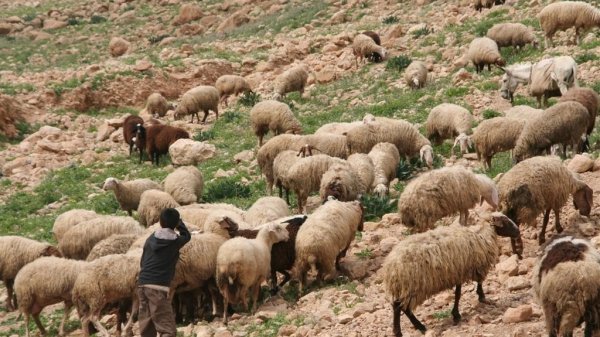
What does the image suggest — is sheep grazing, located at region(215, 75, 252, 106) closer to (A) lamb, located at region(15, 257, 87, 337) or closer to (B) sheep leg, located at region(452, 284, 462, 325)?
(A) lamb, located at region(15, 257, 87, 337)

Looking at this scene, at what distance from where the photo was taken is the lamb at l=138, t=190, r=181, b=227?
13.1 m

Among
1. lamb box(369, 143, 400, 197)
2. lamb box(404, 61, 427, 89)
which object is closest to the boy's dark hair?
lamb box(369, 143, 400, 197)

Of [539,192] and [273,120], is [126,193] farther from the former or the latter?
[539,192]

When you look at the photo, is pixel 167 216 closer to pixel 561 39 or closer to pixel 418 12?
pixel 561 39

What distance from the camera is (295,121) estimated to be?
17047mm

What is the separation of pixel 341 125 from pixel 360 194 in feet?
12.3

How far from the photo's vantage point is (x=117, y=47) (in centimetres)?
3456

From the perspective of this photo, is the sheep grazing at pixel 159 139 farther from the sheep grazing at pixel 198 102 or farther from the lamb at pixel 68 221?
the lamb at pixel 68 221

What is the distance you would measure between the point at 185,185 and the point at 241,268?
5.89 m

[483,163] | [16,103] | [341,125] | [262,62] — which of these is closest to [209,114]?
[262,62]

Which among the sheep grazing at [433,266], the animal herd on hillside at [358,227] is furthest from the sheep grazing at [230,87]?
the sheep grazing at [433,266]

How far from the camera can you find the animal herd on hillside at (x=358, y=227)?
23.9 ft

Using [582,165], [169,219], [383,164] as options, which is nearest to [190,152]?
[383,164]

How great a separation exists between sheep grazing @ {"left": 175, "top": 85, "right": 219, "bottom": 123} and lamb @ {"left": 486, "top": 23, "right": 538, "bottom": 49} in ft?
25.9
